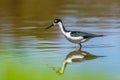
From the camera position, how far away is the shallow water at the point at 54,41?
543 cm

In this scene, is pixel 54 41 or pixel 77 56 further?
pixel 54 41

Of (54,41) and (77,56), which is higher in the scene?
(77,56)

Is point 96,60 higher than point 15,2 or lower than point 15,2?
higher

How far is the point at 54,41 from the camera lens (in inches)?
349

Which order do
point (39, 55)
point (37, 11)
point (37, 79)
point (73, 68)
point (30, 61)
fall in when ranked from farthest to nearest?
1. point (37, 11)
2. point (39, 55)
3. point (30, 61)
4. point (73, 68)
5. point (37, 79)

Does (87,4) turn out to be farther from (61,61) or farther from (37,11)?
(61,61)

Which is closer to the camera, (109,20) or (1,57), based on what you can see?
(1,57)

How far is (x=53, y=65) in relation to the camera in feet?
22.6

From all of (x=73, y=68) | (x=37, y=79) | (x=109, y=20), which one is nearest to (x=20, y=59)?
(x=73, y=68)

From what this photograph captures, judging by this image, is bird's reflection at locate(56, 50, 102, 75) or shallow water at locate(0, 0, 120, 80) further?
bird's reflection at locate(56, 50, 102, 75)

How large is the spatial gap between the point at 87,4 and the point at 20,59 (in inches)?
324

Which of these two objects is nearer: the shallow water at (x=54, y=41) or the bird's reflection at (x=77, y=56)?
the shallow water at (x=54, y=41)

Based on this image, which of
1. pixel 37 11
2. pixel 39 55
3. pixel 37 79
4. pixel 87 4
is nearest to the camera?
pixel 37 79

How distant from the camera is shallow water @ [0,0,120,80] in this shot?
543 centimetres
